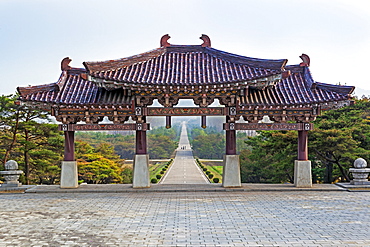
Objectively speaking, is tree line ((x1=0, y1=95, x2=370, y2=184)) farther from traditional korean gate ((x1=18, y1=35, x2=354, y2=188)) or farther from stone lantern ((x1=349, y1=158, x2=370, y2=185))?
stone lantern ((x1=349, y1=158, x2=370, y2=185))

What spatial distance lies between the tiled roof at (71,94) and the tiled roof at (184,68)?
3.55 ft

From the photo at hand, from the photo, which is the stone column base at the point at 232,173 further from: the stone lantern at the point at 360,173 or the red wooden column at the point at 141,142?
the stone lantern at the point at 360,173

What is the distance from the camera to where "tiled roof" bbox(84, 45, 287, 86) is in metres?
13.9

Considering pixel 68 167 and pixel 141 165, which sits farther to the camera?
pixel 68 167

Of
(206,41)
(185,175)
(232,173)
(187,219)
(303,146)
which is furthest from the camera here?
(185,175)

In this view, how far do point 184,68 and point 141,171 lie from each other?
4.70 metres

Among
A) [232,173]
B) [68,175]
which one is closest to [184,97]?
[232,173]

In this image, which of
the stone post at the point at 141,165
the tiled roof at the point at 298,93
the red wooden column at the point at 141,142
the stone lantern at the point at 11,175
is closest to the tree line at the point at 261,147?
the stone lantern at the point at 11,175

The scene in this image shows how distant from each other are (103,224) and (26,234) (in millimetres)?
1939

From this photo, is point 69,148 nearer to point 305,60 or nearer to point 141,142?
point 141,142

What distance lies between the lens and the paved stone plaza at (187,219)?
28.0ft

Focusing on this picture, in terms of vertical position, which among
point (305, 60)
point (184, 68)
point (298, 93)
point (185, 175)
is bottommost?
point (185, 175)

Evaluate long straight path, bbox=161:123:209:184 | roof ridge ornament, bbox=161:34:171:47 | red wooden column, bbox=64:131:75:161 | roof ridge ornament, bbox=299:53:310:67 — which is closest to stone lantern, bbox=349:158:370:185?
roof ridge ornament, bbox=299:53:310:67

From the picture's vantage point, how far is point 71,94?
49.3 ft
